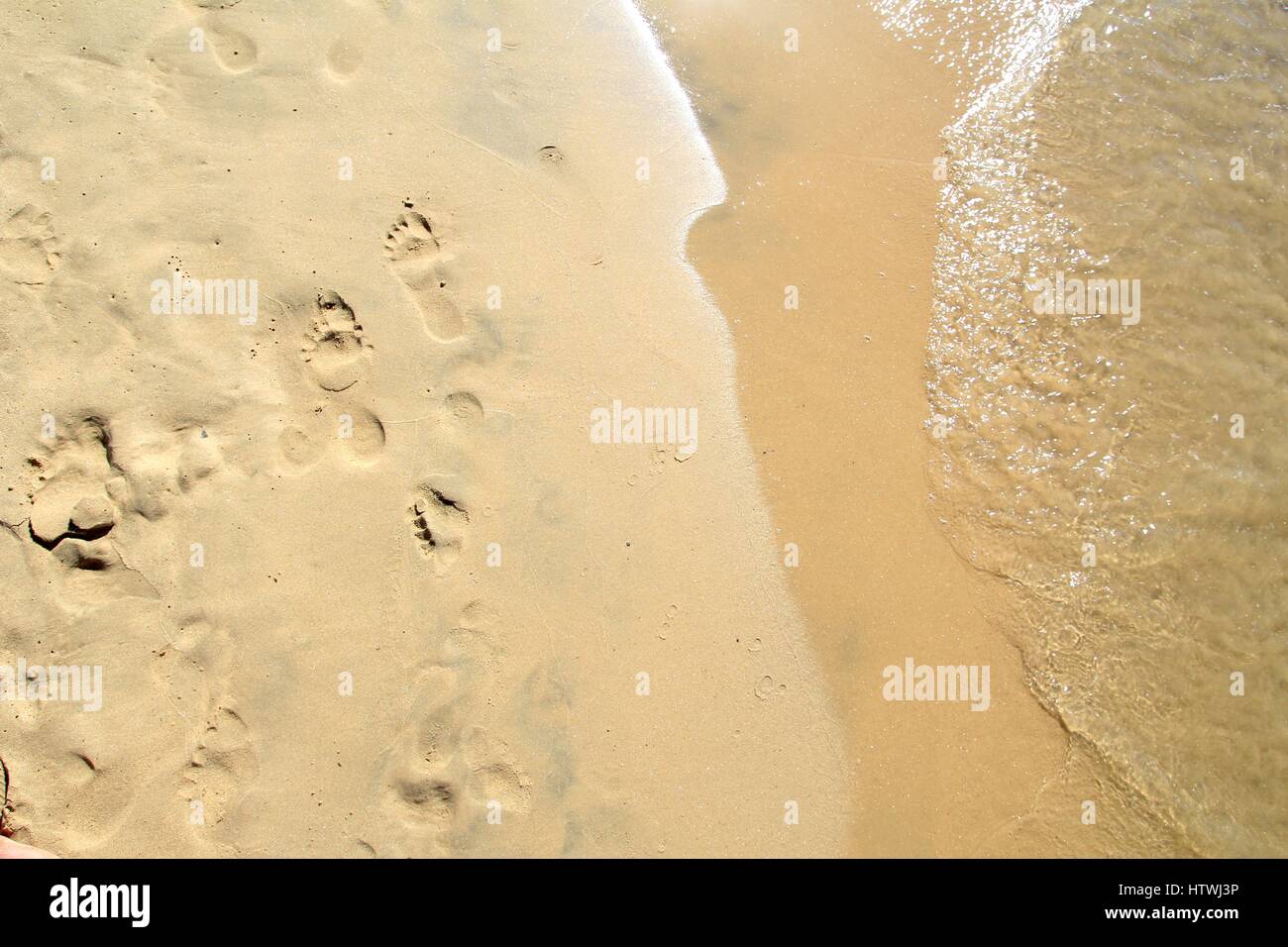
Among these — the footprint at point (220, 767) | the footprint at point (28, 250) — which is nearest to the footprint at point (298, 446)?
the footprint at point (220, 767)

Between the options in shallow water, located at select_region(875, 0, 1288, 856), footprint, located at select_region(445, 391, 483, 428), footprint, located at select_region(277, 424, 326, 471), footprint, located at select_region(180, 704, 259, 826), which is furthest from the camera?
shallow water, located at select_region(875, 0, 1288, 856)

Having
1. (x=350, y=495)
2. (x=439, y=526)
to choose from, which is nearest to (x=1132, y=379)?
(x=439, y=526)

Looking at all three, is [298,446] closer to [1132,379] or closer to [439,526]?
[439,526]

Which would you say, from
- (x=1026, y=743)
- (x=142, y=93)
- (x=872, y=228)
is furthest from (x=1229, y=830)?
(x=142, y=93)

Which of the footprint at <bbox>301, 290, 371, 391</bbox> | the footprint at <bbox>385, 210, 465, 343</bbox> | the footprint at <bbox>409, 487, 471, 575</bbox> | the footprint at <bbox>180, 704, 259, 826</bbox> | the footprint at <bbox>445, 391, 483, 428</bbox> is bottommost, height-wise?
the footprint at <bbox>180, 704, 259, 826</bbox>

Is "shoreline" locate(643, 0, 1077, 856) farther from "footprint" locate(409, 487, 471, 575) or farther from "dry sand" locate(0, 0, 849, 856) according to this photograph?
"footprint" locate(409, 487, 471, 575)

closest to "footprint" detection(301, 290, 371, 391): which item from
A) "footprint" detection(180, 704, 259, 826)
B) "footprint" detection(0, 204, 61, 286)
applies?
"footprint" detection(0, 204, 61, 286)

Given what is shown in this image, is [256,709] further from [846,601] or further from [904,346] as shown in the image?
[904,346]

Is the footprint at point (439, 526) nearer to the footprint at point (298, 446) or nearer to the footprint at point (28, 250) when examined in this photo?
the footprint at point (298, 446)
